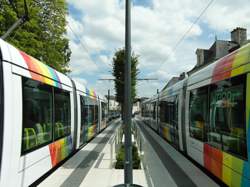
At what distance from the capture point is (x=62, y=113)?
11227 millimetres

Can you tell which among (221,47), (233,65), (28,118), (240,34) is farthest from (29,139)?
(221,47)

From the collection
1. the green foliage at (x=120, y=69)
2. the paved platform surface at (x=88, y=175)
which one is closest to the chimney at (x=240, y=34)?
the green foliage at (x=120, y=69)

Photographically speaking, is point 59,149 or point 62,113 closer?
point 59,149

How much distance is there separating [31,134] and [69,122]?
16.1 feet

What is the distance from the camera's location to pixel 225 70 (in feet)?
26.5

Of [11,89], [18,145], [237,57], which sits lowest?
[18,145]

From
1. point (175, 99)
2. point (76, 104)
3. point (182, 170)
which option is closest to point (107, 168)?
point (182, 170)

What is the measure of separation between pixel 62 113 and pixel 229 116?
5454 mm

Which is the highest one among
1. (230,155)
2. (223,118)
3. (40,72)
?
(40,72)

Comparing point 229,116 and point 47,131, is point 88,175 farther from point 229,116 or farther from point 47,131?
point 229,116

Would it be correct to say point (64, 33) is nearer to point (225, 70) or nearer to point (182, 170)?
point (182, 170)

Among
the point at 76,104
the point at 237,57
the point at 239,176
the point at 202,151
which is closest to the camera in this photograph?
the point at 239,176

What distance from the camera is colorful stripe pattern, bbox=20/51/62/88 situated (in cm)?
777

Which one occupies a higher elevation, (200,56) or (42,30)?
(200,56)
